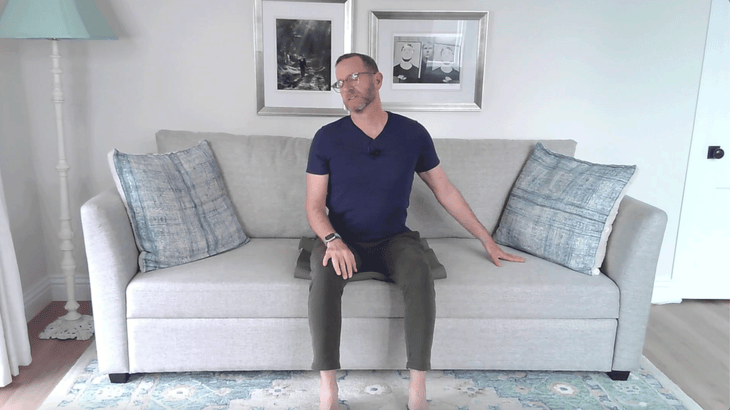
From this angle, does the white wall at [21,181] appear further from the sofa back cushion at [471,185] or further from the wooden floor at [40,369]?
the sofa back cushion at [471,185]

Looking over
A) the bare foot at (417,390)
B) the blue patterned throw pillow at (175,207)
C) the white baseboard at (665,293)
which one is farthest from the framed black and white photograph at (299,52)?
the white baseboard at (665,293)

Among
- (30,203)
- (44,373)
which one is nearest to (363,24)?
(30,203)

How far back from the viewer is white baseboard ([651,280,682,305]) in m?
2.94

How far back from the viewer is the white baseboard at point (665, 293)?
2.94 meters

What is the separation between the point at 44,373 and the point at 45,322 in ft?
1.76

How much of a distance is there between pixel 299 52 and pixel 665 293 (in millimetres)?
2334

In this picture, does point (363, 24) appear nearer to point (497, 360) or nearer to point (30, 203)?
point (497, 360)

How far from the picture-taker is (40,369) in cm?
212

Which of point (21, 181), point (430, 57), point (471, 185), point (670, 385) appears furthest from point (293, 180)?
point (670, 385)

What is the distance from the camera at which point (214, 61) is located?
8.79 feet

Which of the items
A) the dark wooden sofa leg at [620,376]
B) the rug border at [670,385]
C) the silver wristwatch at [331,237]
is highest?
the silver wristwatch at [331,237]

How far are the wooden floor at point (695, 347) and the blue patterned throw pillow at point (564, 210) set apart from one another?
0.59 metres

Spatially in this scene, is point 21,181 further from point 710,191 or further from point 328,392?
point 710,191

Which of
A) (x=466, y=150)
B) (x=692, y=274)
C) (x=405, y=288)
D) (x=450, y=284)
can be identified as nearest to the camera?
(x=405, y=288)
